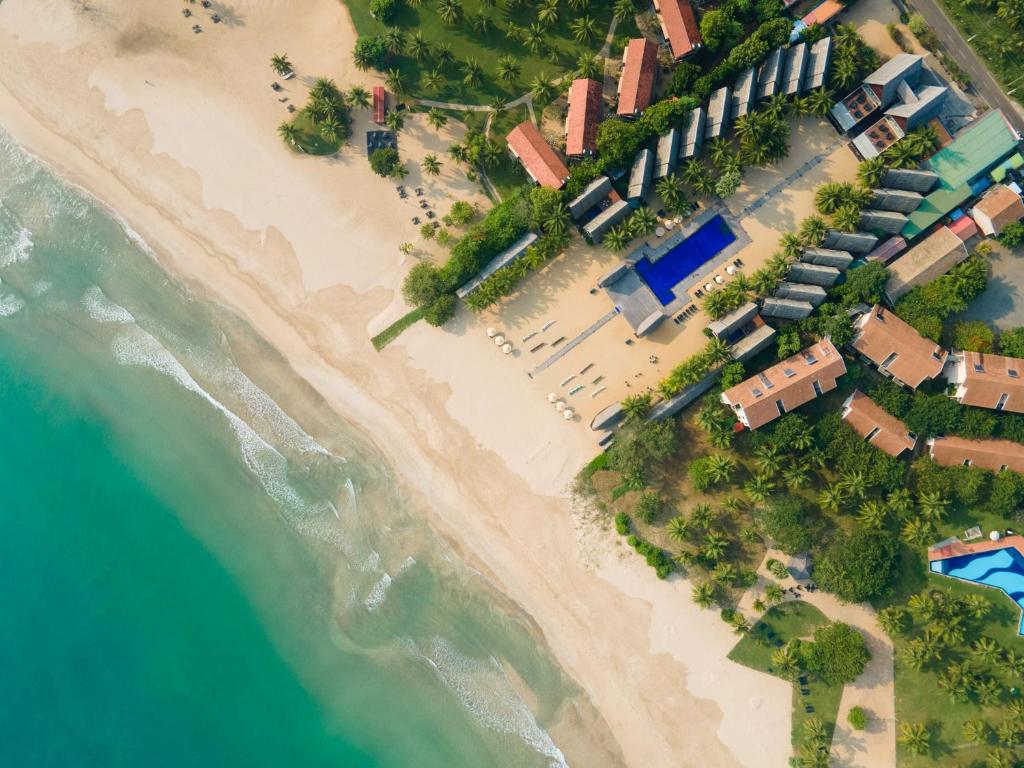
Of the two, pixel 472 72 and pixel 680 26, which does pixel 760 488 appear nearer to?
pixel 680 26

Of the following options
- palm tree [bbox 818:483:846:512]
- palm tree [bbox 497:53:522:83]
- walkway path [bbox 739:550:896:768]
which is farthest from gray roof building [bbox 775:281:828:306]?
palm tree [bbox 497:53:522:83]

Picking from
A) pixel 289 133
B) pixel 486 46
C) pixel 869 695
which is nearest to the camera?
pixel 869 695

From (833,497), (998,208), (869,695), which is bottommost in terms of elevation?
(869,695)

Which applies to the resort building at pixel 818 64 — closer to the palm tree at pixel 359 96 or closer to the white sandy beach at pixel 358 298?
the white sandy beach at pixel 358 298

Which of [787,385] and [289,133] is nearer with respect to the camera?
[787,385]

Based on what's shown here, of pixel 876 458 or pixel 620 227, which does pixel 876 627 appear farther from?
pixel 620 227

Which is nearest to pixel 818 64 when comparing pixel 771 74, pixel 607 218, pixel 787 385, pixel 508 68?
pixel 771 74
